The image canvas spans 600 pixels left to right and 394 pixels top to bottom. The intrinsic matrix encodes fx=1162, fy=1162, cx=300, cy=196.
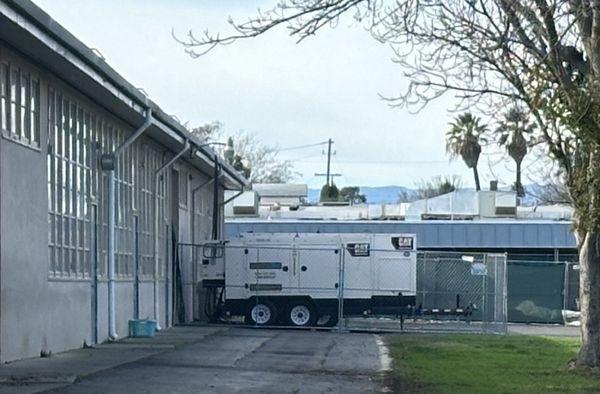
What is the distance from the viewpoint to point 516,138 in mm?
17156

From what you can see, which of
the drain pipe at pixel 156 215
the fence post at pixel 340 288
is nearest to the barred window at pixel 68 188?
the drain pipe at pixel 156 215

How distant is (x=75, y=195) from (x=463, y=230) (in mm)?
28936

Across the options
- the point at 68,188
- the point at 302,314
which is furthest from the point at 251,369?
the point at 302,314

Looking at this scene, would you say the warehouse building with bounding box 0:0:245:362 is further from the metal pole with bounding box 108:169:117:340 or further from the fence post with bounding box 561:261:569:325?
the fence post with bounding box 561:261:569:325

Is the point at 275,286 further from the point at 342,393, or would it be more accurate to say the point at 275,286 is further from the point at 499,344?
the point at 342,393

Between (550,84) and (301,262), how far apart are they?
54.1 ft

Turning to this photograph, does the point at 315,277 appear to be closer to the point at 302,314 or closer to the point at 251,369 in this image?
the point at 302,314

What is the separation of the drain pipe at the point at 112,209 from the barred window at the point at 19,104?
4474 millimetres

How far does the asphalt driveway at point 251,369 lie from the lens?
48.0 feet

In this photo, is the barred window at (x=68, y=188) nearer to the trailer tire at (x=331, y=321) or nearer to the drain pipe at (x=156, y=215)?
the drain pipe at (x=156, y=215)

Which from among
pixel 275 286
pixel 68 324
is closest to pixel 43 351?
pixel 68 324

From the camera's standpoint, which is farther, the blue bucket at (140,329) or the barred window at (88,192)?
the blue bucket at (140,329)

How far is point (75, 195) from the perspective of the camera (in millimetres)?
21391

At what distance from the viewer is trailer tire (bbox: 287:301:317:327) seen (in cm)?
3192
